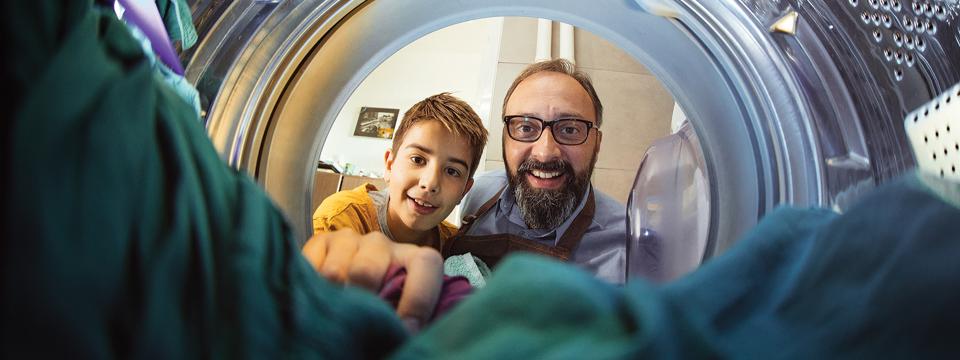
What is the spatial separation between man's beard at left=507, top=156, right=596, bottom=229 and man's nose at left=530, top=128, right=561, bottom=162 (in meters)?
0.01

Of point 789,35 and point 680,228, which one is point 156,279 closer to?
point 789,35

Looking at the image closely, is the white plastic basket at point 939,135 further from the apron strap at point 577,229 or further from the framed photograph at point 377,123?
the framed photograph at point 377,123

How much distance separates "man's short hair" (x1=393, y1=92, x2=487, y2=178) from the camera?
872 millimetres

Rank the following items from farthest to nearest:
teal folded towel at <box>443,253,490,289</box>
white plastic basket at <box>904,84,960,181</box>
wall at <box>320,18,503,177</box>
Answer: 1. wall at <box>320,18,503,177</box>
2. teal folded towel at <box>443,253,490,289</box>
3. white plastic basket at <box>904,84,960,181</box>

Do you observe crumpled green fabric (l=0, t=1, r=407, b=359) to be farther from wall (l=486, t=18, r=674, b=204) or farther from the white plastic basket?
wall (l=486, t=18, r=674, b=204)

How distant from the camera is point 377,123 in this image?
274cm

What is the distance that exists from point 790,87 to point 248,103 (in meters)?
0.53

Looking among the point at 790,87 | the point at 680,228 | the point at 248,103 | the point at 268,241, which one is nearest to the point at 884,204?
the point at 268,241

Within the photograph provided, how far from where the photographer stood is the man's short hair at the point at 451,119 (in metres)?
0.87

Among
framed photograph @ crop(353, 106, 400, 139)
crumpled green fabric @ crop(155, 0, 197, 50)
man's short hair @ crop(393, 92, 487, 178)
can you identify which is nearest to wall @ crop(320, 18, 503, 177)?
framed photograph @ crop(353, 106, 400, 139)

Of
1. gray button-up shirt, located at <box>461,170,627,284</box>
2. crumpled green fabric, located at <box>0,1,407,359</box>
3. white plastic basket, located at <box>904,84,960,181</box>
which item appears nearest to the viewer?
crumpled green fabric, located at <box>0,1,407,359</box>

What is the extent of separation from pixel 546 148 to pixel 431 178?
29 centimetres

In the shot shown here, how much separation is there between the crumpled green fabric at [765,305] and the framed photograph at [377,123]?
256 centimetres

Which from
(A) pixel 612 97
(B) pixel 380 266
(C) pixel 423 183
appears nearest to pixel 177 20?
(B) pixel 380 266
